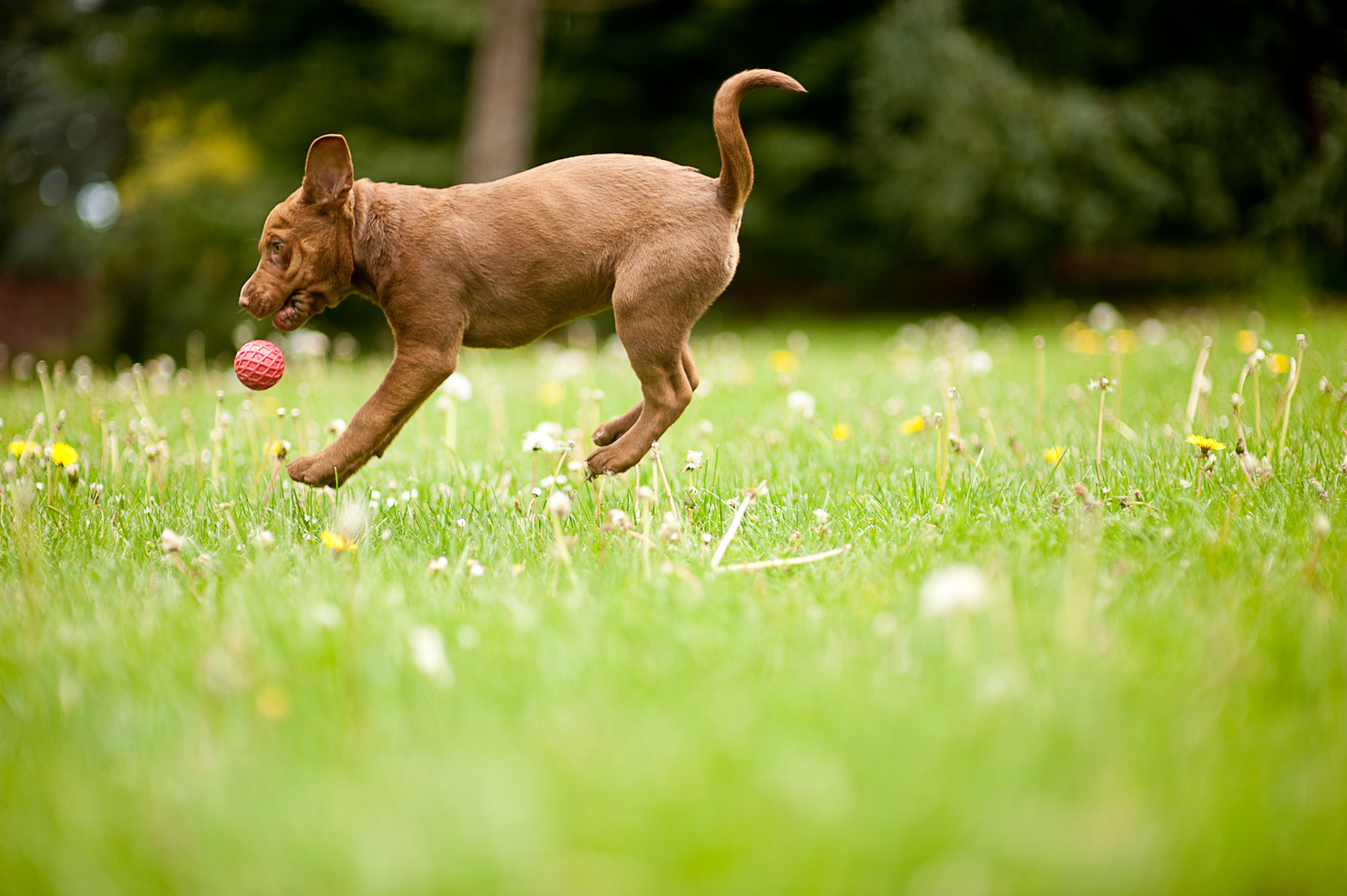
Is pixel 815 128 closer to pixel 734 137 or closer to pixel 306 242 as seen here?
pixel 734 137

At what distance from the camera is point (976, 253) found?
39.5 feet

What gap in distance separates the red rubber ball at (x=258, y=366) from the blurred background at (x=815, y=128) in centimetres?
789

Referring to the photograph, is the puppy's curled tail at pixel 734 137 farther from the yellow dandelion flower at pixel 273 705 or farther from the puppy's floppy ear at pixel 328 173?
the yellow dandelion flower at pixel 273 705

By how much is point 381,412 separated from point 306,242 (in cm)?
56

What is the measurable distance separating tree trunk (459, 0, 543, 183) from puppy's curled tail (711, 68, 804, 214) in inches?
314

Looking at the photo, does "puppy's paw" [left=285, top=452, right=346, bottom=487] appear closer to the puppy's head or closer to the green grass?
the green grass

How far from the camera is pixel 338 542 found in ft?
7.97

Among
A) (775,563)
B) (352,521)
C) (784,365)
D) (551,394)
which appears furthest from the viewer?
(784,365)

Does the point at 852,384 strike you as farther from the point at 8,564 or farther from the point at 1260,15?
the point at 1260,15

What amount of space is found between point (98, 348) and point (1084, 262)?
16.0 metres

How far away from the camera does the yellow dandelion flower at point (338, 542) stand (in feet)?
8.00

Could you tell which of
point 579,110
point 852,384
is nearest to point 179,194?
point 579,110

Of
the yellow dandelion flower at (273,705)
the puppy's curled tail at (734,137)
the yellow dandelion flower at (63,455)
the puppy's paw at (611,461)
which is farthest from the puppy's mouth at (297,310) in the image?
the yellow dandelion flower at (273,705)

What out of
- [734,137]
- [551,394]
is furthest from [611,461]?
[551,394]
